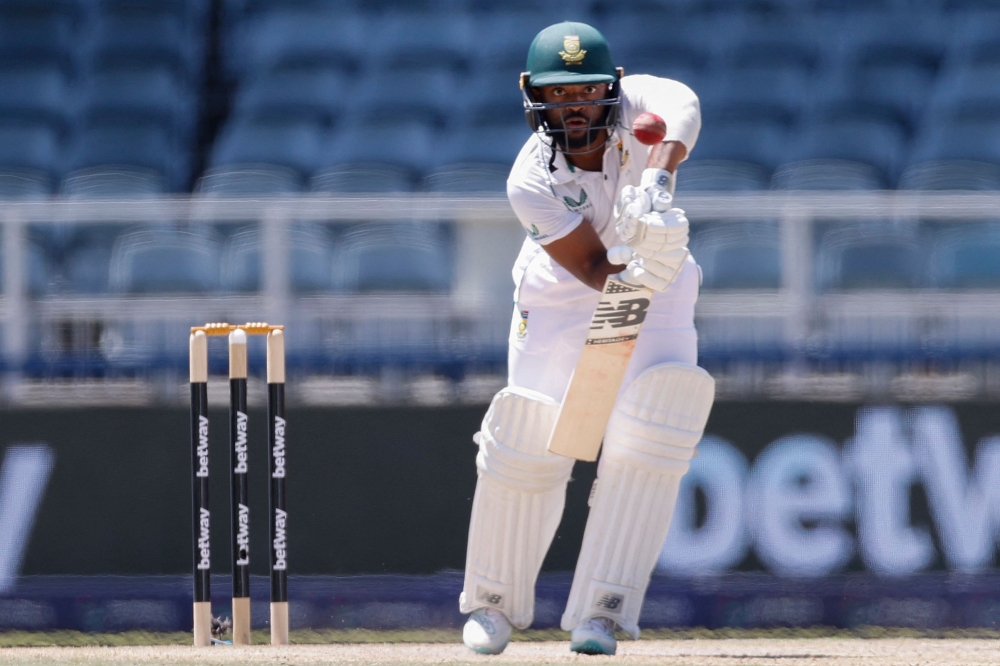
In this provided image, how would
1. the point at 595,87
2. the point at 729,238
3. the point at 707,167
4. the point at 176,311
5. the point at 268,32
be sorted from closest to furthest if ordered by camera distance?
1. the point at 595,87
2. the point at 176,311
3. the point at 729,238
4. the point at 707,167
5. the point at 268,32

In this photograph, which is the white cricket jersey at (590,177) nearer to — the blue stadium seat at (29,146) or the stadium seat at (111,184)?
the stadium seat at (111,184)

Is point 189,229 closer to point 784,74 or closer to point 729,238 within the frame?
point 729,238

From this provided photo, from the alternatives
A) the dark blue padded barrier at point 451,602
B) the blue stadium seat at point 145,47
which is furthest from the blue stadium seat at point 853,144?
the dark blue padded barrier at point 451,602

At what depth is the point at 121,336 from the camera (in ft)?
19.1

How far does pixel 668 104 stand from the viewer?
3.96m

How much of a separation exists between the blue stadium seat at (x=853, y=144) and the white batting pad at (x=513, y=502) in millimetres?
5620

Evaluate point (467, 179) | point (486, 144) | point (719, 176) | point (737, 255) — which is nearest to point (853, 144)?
point (719, 176)

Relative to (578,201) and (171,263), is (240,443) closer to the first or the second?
(578,201)

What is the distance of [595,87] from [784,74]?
6.18 m

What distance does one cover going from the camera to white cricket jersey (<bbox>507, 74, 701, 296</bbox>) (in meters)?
3.93

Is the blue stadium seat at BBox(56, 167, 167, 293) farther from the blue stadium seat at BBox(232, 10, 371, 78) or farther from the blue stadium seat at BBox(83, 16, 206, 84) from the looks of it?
the blue stadium seat at BBox(232, 10, 371, 78)

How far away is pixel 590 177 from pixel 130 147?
6068mm

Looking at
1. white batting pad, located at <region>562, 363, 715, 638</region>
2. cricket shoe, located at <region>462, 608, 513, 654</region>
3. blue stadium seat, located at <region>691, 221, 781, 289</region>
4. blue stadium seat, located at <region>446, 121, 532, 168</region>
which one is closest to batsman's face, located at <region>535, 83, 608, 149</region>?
white batting pad, located at <region>562, 363, 715, 638</region>

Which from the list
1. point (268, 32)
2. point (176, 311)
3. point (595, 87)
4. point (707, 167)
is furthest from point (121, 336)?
point (268, 32)
